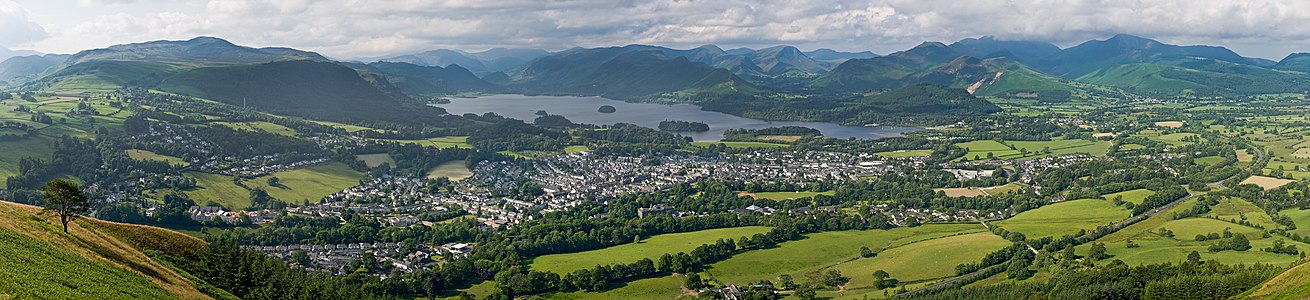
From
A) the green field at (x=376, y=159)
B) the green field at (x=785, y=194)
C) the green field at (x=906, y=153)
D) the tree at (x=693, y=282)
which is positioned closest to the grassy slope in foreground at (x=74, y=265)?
the tree at (x=693, y=282)

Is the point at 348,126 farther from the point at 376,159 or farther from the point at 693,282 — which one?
the point at 693,282

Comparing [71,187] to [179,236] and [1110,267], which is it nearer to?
[179,236]

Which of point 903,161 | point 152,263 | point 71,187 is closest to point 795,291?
point 152,263

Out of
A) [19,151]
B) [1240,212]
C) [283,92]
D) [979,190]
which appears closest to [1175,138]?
[979,190]

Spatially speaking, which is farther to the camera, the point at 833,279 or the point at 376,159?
the point at 376,159

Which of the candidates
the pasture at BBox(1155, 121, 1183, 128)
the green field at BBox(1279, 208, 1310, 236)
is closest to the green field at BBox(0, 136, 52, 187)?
the green field at BBox(1279, 208, 1310, 236)
